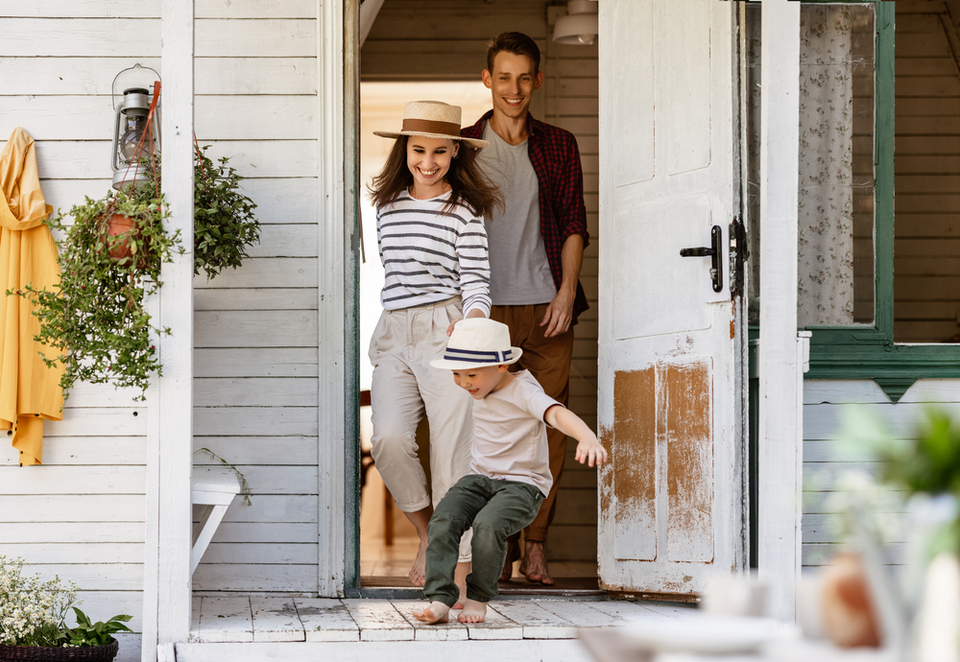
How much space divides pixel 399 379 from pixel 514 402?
49 cm

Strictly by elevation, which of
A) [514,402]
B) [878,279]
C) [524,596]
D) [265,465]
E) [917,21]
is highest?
[917,21]

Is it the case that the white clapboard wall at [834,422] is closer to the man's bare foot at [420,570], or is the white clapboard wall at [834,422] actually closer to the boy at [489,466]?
the boy at [489,466]

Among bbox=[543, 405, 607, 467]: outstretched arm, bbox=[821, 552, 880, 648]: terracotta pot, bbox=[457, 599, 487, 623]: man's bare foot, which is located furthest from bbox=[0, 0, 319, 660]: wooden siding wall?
bbox=[821, 552, 880, 648]: terracotta pot

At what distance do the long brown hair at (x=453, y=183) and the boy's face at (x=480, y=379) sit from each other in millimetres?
632

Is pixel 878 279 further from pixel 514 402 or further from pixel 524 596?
pixel 524 596

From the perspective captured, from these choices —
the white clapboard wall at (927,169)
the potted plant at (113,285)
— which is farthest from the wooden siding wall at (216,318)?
the white clapboard wall at (927,169)

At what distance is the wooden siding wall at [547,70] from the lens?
17.8ft

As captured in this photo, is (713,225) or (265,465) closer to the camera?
(713,225)

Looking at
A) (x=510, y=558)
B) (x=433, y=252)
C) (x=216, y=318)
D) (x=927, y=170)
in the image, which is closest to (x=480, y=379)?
(x=433, y=252)

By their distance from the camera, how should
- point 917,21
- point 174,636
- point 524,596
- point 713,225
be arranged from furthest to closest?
point 917,21 < point 524,596 < point 713,225 < point 174,636

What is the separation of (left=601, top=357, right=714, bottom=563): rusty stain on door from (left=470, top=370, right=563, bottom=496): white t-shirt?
422mm

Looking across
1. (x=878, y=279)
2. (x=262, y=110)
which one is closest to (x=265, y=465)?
(x=262, y=110)

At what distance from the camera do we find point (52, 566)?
360 centimetres

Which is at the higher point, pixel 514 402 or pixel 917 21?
pixel 917 21
